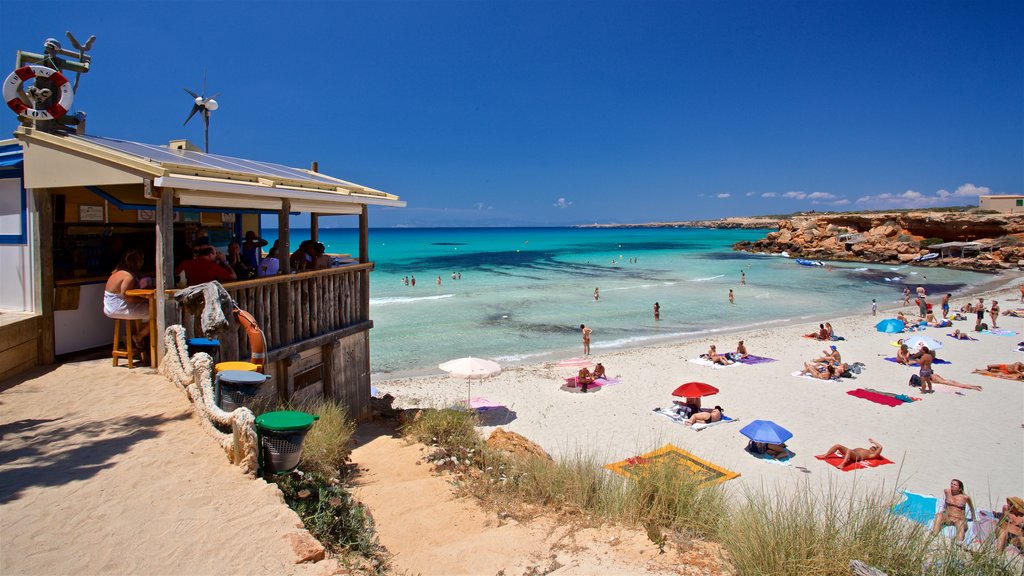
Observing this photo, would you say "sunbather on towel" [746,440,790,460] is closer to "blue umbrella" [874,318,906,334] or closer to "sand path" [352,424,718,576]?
"sand path" [352,424,718,576]

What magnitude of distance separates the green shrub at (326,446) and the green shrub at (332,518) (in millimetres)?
442

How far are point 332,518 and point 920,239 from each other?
76.2m

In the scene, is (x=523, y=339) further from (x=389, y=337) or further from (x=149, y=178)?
(x=149, y=178)

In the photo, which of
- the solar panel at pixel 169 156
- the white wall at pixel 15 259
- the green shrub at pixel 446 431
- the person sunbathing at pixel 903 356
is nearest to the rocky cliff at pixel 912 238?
the person sunbathing at pixel 903 356

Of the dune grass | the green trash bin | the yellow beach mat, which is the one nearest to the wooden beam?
the dune grass

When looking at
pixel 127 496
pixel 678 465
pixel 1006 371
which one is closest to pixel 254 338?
pixel 127 496

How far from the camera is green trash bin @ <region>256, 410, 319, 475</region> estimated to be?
4699mm

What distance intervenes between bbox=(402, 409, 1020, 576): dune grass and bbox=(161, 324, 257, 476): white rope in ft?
8.72

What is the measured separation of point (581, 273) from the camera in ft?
193

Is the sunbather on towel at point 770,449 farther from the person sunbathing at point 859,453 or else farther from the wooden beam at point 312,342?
the wooden beam at point 312,342

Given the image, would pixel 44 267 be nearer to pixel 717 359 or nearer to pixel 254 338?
pixel 254 338

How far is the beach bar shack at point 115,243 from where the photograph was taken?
20.5 ft

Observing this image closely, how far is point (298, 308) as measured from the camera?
8.30m

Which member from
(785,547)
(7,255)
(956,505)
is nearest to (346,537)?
(785,547)
